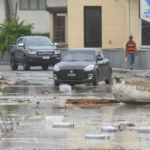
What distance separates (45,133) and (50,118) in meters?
1.48

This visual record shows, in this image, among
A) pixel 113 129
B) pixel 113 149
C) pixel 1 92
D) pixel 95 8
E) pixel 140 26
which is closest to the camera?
pixel 113 149

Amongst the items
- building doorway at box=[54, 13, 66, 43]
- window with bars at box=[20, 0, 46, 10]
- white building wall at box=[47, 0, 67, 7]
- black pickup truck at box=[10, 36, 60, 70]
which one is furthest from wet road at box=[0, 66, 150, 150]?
window with bars at box=[20, 0, 46, 10]

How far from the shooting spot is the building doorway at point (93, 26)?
44.3 metres

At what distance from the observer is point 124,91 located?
1599 cm

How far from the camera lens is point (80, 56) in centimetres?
2444

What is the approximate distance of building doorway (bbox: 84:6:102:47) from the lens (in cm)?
4428

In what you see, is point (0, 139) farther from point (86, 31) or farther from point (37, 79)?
point (86, 31)

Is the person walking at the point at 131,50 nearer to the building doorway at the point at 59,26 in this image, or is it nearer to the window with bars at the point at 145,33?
the window with bars at the point at 145,33

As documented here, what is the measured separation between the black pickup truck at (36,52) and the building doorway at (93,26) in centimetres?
954

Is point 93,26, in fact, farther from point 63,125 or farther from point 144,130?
point 144,130

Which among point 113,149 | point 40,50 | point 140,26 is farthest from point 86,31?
point 113,149

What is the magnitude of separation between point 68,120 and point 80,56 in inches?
450

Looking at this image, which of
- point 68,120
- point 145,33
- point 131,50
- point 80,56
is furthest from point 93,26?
point 68,120

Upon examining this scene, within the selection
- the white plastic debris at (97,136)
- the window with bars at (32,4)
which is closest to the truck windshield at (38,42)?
the white plastic debris at (97,136)
